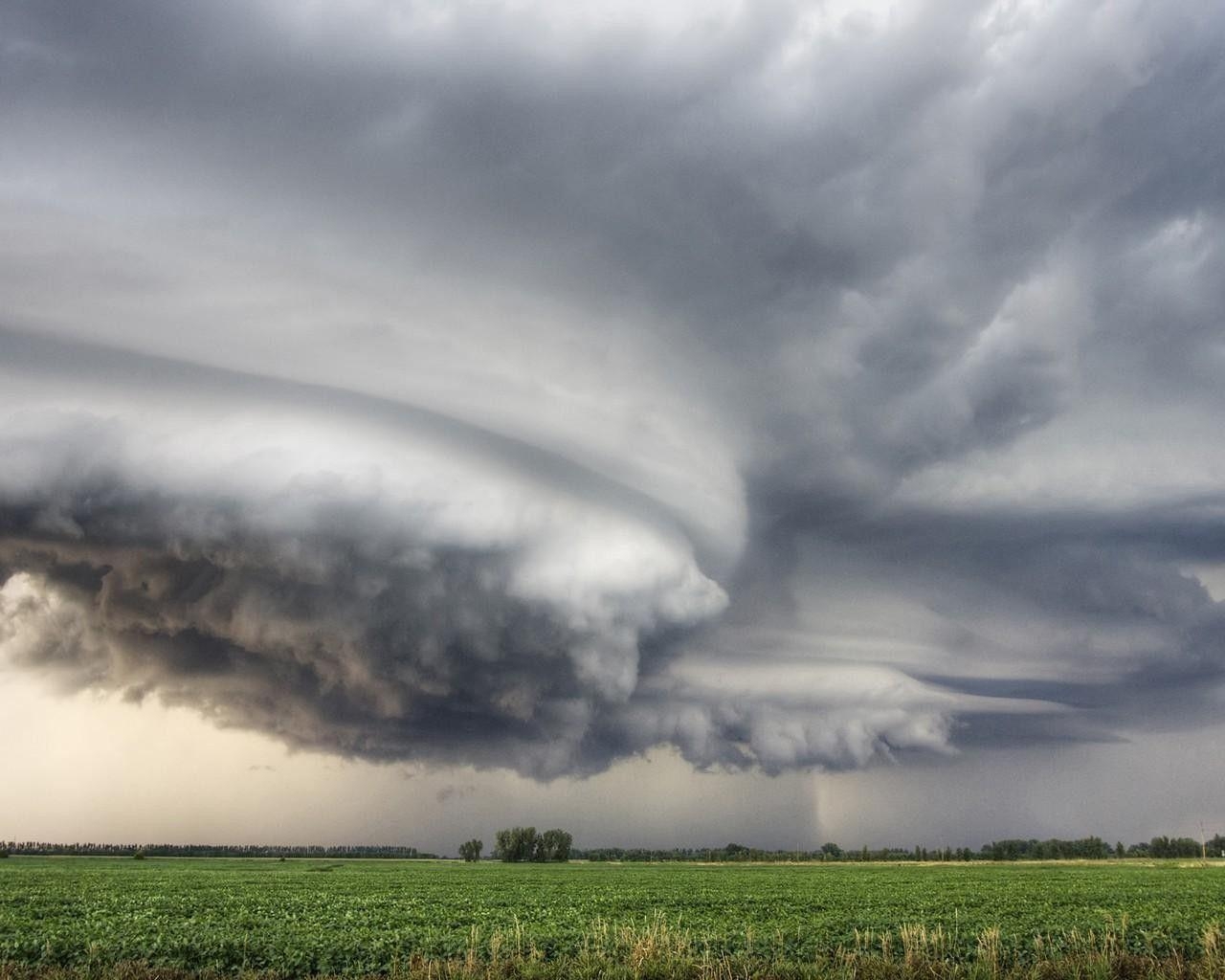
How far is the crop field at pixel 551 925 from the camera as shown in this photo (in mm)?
29719

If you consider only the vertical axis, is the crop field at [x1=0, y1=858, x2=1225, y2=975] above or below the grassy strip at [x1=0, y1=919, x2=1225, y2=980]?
below

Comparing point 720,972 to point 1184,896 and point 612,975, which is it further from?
point 1184,896

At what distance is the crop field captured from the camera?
29.7 metres

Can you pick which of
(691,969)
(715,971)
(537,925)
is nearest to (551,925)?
(537,925)

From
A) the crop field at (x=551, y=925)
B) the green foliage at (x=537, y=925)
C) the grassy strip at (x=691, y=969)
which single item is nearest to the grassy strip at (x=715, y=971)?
the grassy strip at (x=691, y=969)

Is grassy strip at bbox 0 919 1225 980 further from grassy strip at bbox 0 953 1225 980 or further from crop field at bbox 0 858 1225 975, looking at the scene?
crop field at bbox 0 858 1225 975

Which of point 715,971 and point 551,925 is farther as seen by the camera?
point 551,925

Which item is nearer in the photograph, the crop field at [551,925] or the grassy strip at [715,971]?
the grassy strip at [715,971]

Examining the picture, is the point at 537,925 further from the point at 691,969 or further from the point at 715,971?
the point at 715,971

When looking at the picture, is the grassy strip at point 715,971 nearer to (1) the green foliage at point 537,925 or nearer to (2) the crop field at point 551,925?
(1) the green foliage at point 537,925

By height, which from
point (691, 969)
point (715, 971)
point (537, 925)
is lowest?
point (537, 925)

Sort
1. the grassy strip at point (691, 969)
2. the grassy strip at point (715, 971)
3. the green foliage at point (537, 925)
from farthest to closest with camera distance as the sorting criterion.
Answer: the green foliage at point (537, 925) < the grassy strip at point (691, 969) < the grassy strip at point (715, 971)

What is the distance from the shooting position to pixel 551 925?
132 ft

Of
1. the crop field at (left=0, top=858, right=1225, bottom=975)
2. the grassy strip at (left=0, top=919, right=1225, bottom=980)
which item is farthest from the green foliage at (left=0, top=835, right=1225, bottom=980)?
the grassy strip at (left=0, top=919, right=1225, bottom=980)
